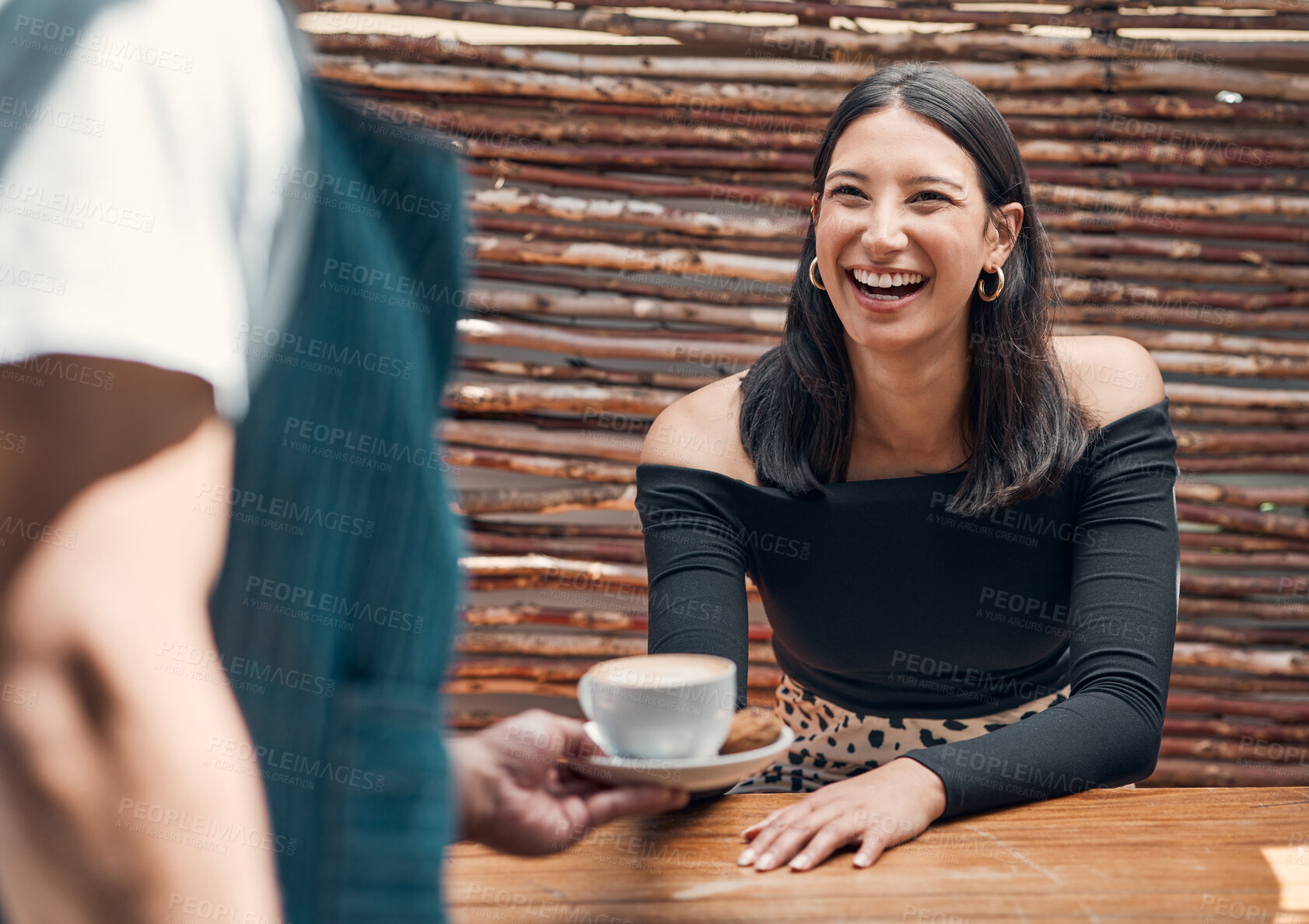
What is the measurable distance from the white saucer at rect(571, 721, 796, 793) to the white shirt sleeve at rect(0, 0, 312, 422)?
0.52 m

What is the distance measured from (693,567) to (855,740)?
1.23 feet

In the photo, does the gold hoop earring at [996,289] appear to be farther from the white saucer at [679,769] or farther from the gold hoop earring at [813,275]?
the white saucer at [679,769]

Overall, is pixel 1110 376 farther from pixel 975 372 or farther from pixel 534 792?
pixel 534 792

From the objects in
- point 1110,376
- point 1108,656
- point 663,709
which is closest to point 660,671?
point 663,709

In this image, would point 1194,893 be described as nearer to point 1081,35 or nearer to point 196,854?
point 196,854

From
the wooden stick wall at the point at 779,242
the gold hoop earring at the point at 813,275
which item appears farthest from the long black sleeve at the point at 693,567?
the wooden stick wall at the point at 779,242

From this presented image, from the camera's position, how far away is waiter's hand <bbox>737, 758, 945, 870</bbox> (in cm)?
81

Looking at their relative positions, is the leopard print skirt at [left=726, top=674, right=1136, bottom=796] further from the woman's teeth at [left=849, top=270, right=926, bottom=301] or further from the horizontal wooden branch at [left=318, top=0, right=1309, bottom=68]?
the horizontal wooden branch at [left=318, top=0, right=1309, bottom=68]

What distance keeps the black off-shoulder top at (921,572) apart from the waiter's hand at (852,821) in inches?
11.8

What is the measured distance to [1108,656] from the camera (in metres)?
1.14

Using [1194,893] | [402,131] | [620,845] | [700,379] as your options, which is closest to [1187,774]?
[700,379]

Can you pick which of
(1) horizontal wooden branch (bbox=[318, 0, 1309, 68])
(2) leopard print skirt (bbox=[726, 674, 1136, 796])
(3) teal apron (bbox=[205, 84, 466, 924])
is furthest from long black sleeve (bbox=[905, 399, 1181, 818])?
(1) horizontal wooden branch (bbox=[318, 0, 1309, 68])

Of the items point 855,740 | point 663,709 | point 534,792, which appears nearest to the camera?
point 534,792

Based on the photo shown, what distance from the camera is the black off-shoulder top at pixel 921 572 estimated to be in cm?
123
